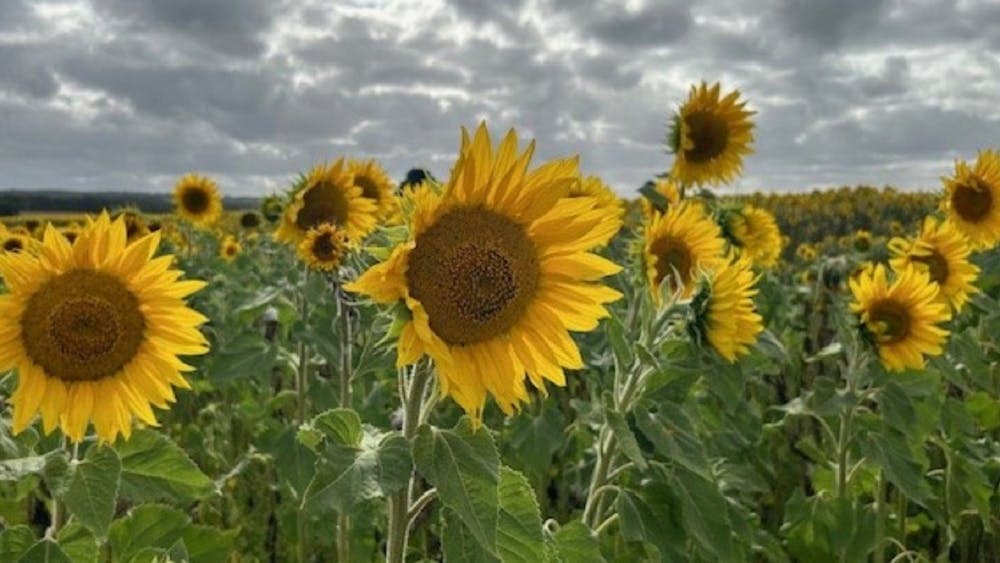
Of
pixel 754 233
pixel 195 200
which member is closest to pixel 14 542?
pixel 754 233

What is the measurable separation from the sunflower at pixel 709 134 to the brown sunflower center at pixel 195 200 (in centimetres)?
523

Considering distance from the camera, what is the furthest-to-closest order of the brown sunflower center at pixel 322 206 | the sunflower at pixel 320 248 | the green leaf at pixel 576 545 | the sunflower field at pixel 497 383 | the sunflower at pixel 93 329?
the brown sunflower center at pixel 322 206
the sunflower at pixel 320 248
the sunflower at pixel 93 329
the green leaf at pixel 576 545
the sunflower field at pixel 497 383

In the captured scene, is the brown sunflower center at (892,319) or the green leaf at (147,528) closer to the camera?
the green leaf at (147,528)

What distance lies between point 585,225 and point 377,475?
0.61 meters

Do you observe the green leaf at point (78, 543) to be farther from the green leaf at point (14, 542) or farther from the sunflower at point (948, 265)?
the sunflower at point (948, 265)

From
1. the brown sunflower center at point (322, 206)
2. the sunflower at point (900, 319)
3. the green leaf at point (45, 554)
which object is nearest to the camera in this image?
the green leaf at point (45, 554)

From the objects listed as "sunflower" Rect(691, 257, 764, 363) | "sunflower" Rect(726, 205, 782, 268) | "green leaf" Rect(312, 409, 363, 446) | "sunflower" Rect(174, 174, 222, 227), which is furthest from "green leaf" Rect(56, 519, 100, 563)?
"sunflower" Rect(174, 174, 222, 227)

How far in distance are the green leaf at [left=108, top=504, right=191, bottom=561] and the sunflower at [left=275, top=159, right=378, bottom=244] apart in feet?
7.60

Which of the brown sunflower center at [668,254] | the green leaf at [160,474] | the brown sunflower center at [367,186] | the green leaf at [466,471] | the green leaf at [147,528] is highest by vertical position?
the brown sunflower center at [367,186]

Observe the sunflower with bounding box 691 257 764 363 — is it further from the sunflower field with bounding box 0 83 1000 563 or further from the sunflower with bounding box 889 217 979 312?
the sunflower with bounding box 889 217 979 312

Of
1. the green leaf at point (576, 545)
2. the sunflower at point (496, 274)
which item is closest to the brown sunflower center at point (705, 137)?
the green leaf at point (576, 545)

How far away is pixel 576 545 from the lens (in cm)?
248

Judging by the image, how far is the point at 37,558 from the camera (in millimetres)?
2350

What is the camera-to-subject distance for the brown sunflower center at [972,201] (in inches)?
251
